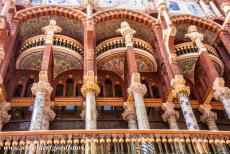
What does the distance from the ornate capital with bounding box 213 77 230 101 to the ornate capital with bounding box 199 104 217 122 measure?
131cm

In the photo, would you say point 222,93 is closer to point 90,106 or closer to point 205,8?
point 90,106

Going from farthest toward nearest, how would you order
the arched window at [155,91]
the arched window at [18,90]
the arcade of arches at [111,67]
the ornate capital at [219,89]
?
the arched window at [155,91], the arched window at [18,90], the arcade of arches at [111,67], the ornate capital at [219,89]

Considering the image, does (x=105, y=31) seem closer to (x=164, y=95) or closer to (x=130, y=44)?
(x=130, y=44)

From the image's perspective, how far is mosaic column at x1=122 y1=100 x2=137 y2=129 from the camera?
1144 centimetres

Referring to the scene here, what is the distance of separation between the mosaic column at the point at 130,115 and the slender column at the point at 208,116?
9.03ft

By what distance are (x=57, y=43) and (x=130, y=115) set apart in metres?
4.20

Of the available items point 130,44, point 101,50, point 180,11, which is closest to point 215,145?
point 130,44

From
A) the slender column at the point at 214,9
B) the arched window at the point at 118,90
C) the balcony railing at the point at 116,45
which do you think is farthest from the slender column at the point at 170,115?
the slender column at the point at 214,9

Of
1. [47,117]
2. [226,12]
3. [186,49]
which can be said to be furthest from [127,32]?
[226,12]

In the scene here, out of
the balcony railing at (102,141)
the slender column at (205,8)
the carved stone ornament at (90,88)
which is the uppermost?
the slender column at (205,8)

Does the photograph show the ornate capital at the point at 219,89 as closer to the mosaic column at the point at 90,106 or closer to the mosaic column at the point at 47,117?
the mosaic column at the point at 90,106

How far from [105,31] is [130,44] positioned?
2417 millimetres

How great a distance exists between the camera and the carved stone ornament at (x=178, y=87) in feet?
35.0

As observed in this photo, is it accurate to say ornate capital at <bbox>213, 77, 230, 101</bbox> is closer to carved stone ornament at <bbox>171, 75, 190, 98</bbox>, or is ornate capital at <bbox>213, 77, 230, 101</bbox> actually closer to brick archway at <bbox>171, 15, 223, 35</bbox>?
carved stone ornament at <bbox>171, 75, 190, 98</bbox>
